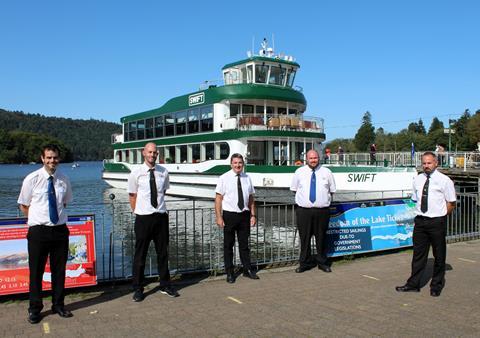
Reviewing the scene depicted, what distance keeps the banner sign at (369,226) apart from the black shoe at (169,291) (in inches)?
114

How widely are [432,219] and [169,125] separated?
63.1 ft

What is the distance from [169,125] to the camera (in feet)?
78.1

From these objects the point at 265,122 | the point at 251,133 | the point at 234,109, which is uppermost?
the point at 234,109

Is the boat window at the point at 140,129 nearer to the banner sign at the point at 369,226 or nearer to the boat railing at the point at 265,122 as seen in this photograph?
the boat railing at the point at 265,122

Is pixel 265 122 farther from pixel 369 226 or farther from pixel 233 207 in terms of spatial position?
pixel 233 207

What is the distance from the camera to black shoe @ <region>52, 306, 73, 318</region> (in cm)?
487

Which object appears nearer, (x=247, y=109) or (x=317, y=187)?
(x=317, y=187)

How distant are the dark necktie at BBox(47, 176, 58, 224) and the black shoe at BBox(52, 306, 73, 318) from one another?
3.04 ft

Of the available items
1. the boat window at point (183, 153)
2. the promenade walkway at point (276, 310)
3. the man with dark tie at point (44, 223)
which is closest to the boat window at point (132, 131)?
the boat window at point (183, 153)

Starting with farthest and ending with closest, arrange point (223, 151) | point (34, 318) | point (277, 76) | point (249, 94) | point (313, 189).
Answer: point (277, 76) → point (223, 151) → point (249, 94) → point (313, 189) → point (34, 318)

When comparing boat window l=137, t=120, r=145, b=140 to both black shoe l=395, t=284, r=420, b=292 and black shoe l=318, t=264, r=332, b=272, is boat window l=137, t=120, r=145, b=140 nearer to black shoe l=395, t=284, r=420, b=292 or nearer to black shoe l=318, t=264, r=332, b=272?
black shoe l=318, t=264, r=332, b=272

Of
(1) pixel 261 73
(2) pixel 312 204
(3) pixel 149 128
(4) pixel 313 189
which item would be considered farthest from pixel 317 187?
(3) pixel 149 128

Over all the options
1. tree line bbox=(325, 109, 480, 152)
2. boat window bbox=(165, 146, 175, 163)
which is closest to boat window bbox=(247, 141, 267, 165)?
boat window bbox=(165, 146, 175, 163)

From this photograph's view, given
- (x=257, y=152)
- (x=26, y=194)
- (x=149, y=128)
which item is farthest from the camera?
(x=149, y=128)
